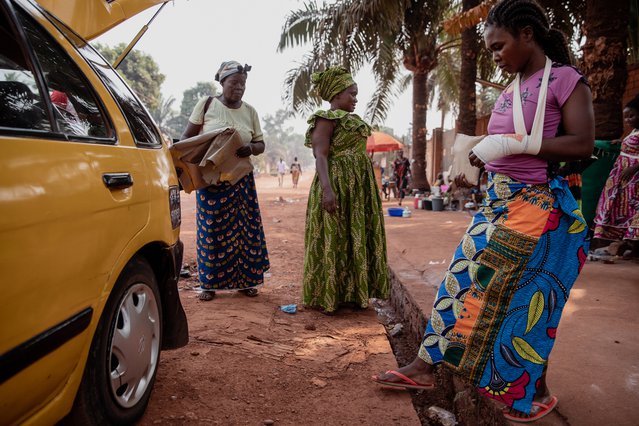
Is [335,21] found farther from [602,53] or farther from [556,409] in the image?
[556,409]

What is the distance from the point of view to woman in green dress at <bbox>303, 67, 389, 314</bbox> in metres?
3.35

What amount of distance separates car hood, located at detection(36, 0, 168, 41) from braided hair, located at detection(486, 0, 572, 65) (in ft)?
7.69

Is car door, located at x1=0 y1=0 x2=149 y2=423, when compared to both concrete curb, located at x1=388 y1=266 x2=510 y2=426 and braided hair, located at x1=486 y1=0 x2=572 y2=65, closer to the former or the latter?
braided hair, located at x1=486 y1=0 x2=572 y2=65

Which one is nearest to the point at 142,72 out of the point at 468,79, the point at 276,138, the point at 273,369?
the point at 468,79

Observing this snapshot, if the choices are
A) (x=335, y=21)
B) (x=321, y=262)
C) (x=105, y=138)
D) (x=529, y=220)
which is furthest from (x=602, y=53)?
(x=335, y=21)

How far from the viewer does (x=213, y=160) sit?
3.29 metres

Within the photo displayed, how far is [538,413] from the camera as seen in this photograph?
186 centimetres

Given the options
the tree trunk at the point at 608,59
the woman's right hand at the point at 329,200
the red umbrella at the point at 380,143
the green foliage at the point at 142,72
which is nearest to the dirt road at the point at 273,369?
the woman's right hand at the point at 329,200

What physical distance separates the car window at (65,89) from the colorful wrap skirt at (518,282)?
5.21 ft

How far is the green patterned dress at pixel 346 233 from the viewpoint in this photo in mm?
3422

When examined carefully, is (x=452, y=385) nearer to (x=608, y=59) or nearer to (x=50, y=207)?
(x=50, y=207)

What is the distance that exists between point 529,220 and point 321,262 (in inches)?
75.8

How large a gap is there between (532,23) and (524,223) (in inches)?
30.4

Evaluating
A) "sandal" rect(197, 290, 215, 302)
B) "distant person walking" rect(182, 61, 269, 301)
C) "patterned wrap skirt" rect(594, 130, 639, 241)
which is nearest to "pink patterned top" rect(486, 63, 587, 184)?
"distant person walking" rect(182, 61, 269, 301)
